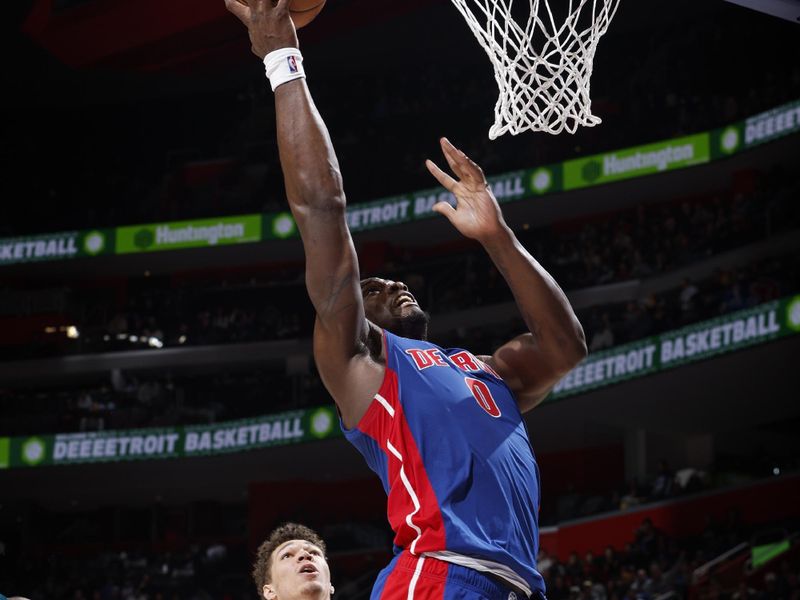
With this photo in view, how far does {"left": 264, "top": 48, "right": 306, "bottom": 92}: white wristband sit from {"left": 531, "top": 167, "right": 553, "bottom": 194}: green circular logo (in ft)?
56.8

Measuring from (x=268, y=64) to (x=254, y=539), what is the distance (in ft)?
63.9

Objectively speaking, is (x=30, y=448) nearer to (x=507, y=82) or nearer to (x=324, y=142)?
(x=507, y=82)

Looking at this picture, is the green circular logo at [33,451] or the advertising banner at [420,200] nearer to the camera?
the advertising banner at [420,200]

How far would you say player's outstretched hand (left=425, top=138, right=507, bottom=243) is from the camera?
11.3ft

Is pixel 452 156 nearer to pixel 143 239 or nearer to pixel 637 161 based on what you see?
pixel 637 161

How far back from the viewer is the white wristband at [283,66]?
9.89 feet

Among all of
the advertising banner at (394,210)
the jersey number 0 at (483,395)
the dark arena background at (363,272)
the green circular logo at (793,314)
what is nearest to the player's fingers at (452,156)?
the jersey number 0 at (483,395)

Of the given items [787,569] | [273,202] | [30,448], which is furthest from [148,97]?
[787,569]

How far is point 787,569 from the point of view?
12.7m

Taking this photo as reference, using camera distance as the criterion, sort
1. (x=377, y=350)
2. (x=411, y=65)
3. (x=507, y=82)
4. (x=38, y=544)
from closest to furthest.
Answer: (x=377, y=350) → (x=507, y=82) → (x=38, y=544) → (x=411, y=65)

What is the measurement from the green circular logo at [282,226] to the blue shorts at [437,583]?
762 inches

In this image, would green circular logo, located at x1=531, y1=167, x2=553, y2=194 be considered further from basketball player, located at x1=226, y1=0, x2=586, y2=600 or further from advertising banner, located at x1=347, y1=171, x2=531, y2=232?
basketball player, located at x1=226, y1=0, x2=586, y2=600

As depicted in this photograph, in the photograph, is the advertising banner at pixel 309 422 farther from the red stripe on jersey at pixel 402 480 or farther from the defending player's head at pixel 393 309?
the red stripe on jersey at pixel 402 480

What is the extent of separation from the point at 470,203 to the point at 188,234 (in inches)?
784
